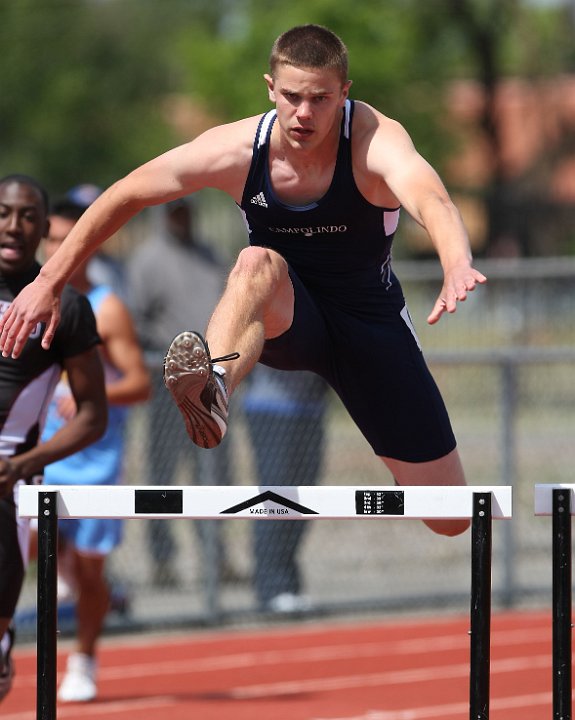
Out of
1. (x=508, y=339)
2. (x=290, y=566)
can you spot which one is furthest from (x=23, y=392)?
(x=508, y=339)

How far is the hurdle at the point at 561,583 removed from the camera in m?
4.59

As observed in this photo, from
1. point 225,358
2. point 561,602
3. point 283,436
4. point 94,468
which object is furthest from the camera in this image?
point 283,436

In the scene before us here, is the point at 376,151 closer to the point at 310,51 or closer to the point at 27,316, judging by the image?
the point at 310,51

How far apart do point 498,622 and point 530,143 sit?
28.4 m

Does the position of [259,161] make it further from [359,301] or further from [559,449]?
[559,449]

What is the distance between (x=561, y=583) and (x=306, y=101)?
1880mm

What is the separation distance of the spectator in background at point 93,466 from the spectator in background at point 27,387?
57.8 inches

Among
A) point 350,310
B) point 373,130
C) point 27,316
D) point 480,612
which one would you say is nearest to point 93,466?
point 350,310

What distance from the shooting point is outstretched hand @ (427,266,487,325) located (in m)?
4.22

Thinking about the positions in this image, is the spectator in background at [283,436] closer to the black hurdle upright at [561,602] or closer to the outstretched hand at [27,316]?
the outstretched hand at [27,316]

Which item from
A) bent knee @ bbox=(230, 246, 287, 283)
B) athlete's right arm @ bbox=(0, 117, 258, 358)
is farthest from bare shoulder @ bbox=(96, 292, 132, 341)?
bent knee @ bbox=(230, 246, 287, 283)

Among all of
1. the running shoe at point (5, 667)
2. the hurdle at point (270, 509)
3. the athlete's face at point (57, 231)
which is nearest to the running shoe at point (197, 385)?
the hurdle at point (270, 509)

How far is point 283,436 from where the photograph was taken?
9.63 meters

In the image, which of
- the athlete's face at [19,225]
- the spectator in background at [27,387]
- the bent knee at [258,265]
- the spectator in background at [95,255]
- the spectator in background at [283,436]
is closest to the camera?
the bent knee at [258,265]
